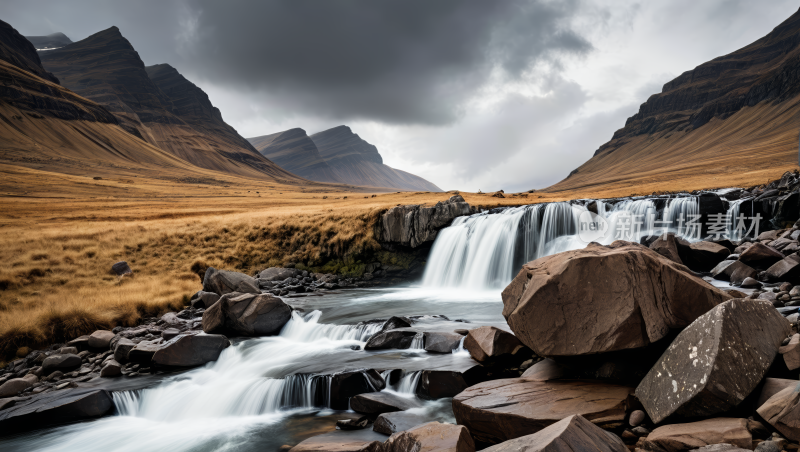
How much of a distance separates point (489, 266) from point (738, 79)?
244467 millimetres

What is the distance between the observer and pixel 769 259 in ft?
47.0

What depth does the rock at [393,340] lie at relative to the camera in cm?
1173

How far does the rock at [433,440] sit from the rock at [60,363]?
37.4ft

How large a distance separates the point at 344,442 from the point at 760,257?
54.5ft

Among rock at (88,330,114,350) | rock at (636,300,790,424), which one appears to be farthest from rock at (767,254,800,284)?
rock at (88,330,114,350)

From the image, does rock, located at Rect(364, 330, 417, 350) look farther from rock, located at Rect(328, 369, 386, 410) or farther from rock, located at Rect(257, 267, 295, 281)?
rock, located at Rect(257, 267, 295, 281)

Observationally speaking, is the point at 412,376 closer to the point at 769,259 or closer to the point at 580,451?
the point at 580,451

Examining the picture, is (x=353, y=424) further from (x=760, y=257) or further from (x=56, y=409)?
(x=760, y=257)

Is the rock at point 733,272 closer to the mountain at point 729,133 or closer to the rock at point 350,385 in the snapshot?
the rock at point 350,385

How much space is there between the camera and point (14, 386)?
1020 centimetres

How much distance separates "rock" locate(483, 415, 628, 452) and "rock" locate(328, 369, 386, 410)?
4.98 meters

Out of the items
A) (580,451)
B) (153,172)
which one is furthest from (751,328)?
(153,172)

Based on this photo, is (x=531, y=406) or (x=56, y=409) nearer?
(x=531, y=406)

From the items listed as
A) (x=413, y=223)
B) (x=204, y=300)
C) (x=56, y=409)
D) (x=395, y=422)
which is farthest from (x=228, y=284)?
(x=413, y=223)
